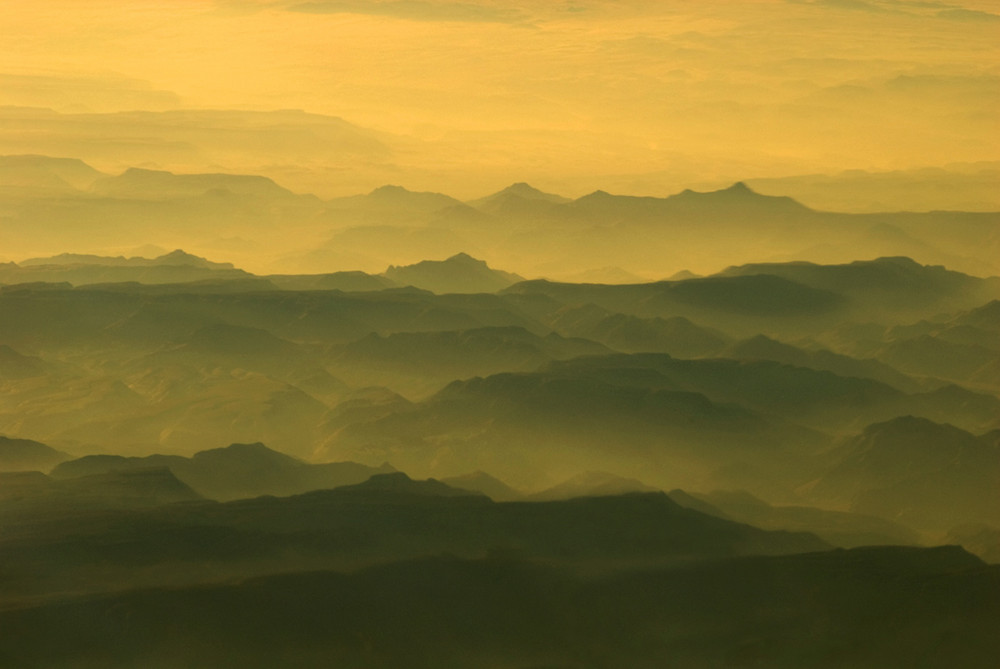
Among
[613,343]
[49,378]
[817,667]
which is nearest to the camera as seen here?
[817,667]

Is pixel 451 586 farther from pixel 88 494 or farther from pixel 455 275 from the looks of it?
pixel 455 275

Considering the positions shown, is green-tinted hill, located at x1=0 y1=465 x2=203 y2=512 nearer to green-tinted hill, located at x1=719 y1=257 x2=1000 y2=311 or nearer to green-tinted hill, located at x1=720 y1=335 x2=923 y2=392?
green-tinted hill, located at x1=720 y1=335 x2=923 y2=392

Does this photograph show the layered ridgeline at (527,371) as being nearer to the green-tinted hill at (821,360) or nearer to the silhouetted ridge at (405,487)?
the green-tinted hill at (821,360)

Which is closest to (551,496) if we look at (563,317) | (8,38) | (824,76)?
(563,317)

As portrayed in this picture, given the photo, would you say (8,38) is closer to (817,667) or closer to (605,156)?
(605,156)

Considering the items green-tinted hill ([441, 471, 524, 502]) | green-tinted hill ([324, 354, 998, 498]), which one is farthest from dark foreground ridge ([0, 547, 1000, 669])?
green-tinted hill ([324, 354, 998, 498])

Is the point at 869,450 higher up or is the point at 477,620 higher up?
the point at 869,450
